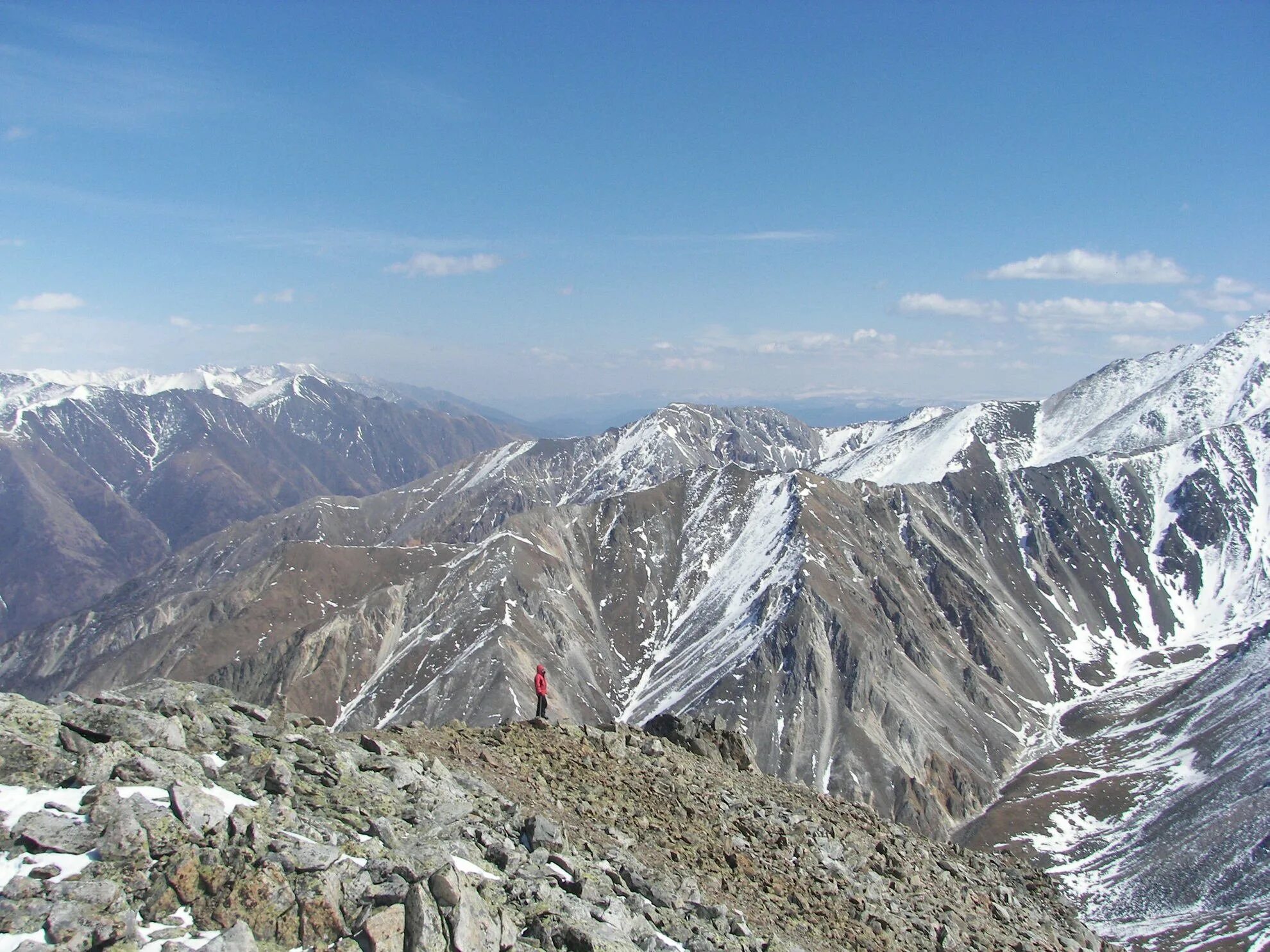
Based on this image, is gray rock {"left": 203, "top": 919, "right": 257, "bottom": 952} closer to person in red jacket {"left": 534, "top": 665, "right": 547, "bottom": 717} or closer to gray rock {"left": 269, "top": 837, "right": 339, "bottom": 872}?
gray rock {"left": 269, "top": 837, "right": 339, "bottom": 872}

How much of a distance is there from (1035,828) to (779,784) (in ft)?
493

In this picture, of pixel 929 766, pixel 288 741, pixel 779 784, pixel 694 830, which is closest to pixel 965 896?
pixel 779 784

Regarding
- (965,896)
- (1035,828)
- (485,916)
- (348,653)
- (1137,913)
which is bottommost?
(1035,828)

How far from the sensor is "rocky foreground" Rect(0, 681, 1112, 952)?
15102 mm

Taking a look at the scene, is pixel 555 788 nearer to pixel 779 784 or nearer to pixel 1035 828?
pixel 779 784

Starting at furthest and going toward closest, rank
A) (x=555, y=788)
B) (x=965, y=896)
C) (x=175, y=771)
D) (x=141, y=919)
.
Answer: (x=965, y=896) < (x=555, y=788) < (x=175, y=771) < (x=141, y=919)

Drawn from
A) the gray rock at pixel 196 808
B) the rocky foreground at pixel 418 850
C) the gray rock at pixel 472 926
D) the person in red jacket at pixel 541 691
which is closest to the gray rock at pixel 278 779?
the rocky foreground at pixel 418 850

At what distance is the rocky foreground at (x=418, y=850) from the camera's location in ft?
49.5

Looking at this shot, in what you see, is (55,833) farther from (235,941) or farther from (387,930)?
(387,930)

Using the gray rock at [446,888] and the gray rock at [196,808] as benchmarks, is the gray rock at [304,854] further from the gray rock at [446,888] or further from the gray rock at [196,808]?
the gray rock at [446,888]

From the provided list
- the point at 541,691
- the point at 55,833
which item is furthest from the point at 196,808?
the point at 541,691

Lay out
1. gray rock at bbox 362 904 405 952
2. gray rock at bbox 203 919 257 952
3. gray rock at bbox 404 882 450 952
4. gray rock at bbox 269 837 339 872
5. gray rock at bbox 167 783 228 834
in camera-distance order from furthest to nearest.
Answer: gray rock at bbox 167 783 228 834 → gray rock at bbox 269 837 339 872 → gray rock at bbox 404 882 450 952 → gray rock at bbox 362 904 405 952 → gray rock at bbox 203 919 257 952

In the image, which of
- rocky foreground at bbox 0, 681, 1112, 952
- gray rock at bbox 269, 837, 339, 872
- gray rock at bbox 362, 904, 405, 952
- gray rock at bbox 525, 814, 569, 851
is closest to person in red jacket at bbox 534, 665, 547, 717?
rocky foreground at bbox 0, 681, 1112, 952

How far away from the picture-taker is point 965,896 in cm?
3431
